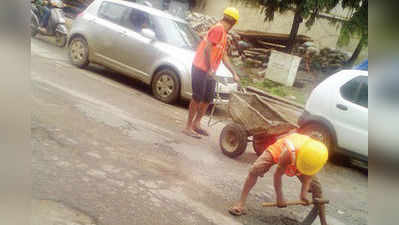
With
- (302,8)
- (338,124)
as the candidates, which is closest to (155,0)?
(302,8)

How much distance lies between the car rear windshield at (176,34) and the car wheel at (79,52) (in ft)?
6.53

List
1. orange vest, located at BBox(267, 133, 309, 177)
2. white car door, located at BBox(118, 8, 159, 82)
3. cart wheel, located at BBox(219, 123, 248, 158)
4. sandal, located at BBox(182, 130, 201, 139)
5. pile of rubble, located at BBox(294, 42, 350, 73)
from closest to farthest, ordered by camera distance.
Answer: orange vest, located at BBox(267, 133, 309, 177)
cart wheel, located at BBox(219, 123, 248, 158)
sandal, located at BBox(182, 130, 201, 139)
white car door, located at BBox(118, 8, 159, 82)
pile of rubble, located at BBox(294, 42, 350, 73)

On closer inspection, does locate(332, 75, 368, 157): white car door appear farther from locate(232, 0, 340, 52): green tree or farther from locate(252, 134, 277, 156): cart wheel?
locate(232, 0, 340, 52): green tree

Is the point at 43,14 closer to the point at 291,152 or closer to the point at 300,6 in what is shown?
the point at 300,6

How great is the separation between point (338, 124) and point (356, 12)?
287 inches

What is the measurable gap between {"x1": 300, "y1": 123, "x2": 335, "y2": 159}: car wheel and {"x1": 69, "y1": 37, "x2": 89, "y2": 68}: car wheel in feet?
17.6

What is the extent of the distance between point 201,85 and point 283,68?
24.7 ft

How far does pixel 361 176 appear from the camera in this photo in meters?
6.43

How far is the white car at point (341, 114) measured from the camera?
6.07 metres

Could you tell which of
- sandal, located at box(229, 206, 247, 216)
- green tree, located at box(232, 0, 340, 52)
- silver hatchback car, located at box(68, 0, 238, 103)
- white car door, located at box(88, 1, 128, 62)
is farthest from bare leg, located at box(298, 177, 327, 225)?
green tree, located at box(232, 0, 340, 52)

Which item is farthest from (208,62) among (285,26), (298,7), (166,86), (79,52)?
(285,26)

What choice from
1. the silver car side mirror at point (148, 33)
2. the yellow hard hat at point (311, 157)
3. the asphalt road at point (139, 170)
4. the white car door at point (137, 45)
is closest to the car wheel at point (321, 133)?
the asphalt road at point (139, 170)

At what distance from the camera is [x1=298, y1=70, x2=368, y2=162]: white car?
6074 mm

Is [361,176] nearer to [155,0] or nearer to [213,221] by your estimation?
[213,221]
